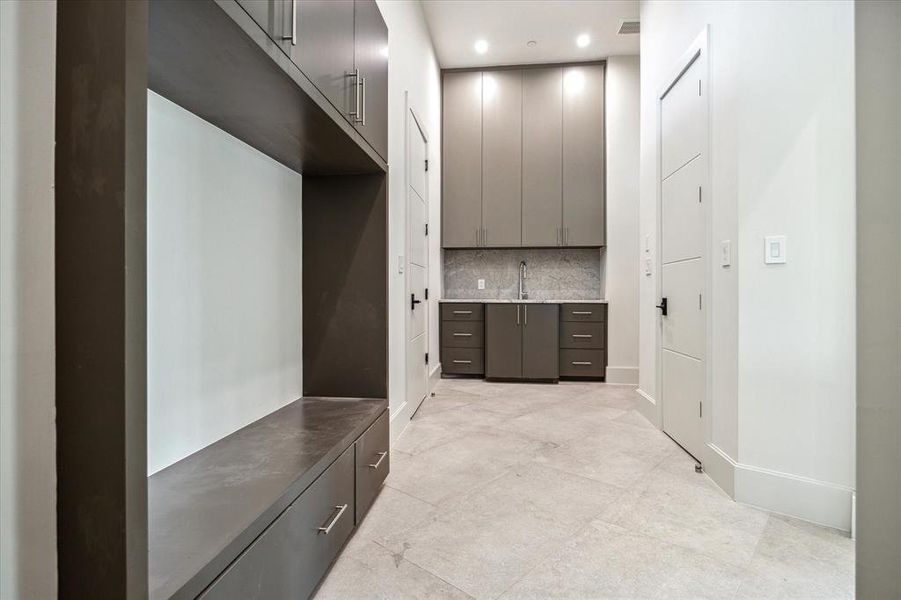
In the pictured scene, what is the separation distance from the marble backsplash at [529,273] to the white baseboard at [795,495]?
324cm

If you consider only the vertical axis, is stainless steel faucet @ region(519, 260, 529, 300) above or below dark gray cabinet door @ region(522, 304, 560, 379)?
above

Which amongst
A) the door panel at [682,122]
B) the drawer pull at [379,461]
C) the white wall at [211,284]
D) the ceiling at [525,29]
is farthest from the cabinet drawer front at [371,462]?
the ceiling at [525,29]

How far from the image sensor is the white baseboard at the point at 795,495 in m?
1.80

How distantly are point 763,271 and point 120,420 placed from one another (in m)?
2.30

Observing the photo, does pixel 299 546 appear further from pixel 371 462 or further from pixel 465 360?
pixel 465 360

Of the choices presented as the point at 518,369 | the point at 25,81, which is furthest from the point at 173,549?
the point at 518,369

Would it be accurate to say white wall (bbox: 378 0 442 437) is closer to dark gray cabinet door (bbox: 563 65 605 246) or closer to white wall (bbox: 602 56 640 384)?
dark gray cabinet door (bbox: 563 65 605 246)

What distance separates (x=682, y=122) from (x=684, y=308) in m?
1.12

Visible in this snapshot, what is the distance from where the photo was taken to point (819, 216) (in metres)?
1.84

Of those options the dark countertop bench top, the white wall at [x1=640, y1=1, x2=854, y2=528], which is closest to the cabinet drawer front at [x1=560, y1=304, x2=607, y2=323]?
the white wall at [x1=640, y1=1, x2=854, y2=528]

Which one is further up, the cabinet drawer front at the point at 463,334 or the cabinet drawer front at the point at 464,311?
the cabinet drawer front at the point at 464,311

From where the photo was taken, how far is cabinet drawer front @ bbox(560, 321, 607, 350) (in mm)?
4727

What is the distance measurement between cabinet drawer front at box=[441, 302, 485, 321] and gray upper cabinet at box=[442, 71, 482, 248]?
695 mm

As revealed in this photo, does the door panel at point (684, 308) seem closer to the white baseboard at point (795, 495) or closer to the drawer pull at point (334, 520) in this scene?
the white baseboard at point (795, 495)
